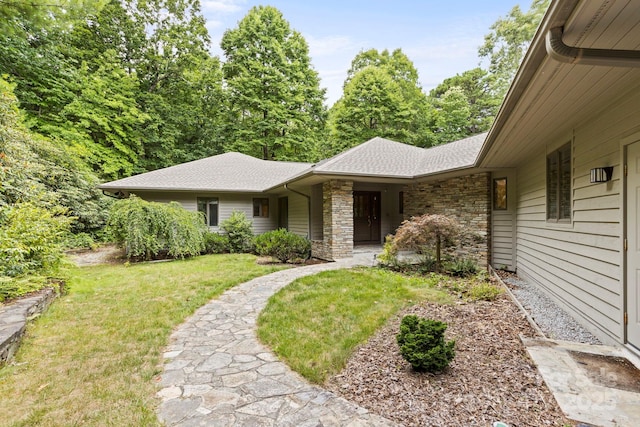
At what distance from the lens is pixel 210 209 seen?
12.4 meters

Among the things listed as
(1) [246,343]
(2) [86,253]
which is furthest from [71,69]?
(1) [246,343]

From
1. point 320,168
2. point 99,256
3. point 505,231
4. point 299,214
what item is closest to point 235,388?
point 320,168

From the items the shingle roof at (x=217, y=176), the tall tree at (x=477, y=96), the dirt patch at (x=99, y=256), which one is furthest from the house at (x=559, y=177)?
the tall tree at (x=477, y=96)

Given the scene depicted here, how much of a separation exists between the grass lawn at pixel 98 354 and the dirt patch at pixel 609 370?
321 cm

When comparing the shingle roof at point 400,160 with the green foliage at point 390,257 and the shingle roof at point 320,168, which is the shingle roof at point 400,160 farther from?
the green foliage at point 390,257

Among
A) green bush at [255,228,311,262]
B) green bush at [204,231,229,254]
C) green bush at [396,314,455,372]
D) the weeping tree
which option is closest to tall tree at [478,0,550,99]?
the weeping tree

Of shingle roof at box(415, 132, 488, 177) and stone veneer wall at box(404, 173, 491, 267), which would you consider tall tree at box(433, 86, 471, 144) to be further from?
stone veneer wall at box(404, 173, 491, 267)

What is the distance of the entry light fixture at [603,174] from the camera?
320 cm

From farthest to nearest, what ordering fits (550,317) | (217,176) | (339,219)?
(217,176)
(339,219)
(550,317)

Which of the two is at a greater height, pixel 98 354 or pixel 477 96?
pixel 477 96

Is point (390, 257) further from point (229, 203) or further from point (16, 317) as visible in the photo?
point (229, 203)

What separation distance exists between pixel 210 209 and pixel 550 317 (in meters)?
11.3

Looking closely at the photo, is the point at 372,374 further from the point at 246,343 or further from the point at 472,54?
the point at 472,54

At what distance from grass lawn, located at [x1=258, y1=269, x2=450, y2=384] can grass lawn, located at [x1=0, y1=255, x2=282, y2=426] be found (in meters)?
1.20
